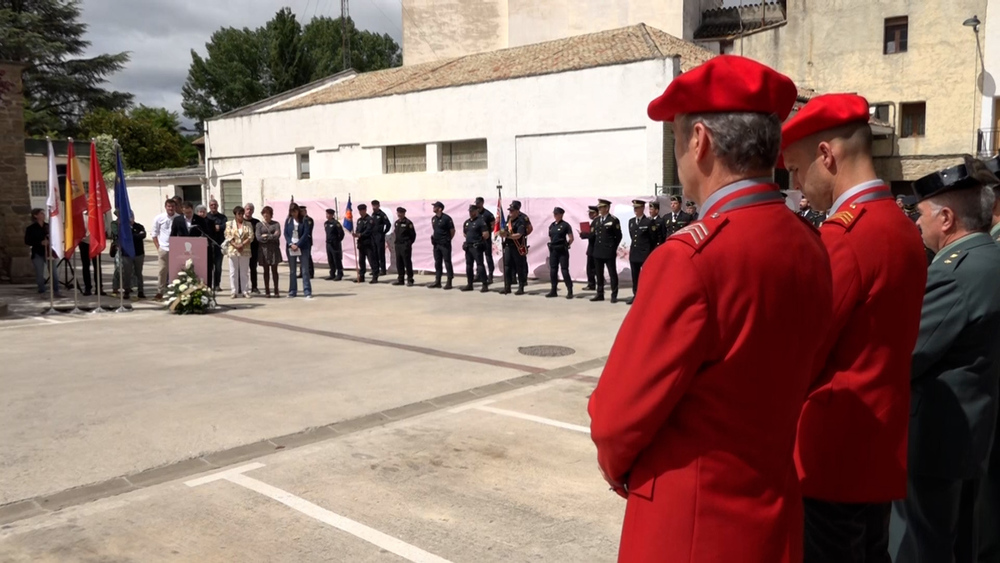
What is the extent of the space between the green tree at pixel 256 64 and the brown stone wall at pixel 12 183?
38.5 meters

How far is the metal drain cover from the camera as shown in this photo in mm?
9281

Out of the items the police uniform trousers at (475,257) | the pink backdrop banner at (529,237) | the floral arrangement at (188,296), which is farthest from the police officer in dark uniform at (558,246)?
the floral arrangement at (188,296)

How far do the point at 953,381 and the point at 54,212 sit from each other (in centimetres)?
1367

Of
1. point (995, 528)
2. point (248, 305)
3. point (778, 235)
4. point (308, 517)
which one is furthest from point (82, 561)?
point (248, 305)

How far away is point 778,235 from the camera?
69.4 inches

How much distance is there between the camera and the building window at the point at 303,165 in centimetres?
2742

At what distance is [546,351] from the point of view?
374 inches

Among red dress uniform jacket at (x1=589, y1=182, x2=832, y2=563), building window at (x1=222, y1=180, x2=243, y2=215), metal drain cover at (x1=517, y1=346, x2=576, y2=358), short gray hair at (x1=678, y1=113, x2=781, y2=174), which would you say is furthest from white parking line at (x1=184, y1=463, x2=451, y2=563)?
building window at (x1=222, y1=180, x2=243, y2=215)

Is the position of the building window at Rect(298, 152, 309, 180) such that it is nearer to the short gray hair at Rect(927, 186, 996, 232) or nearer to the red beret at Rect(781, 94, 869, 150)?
the short gray hair at Rect(927, 186, 996, 232)

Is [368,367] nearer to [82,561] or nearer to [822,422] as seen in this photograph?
[82,561]

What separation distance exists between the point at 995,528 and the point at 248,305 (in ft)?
42.6

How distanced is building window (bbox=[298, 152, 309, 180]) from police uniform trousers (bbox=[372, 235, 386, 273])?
9.58 meters

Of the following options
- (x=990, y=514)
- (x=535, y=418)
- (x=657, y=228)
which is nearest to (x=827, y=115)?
(x=990, y=514)

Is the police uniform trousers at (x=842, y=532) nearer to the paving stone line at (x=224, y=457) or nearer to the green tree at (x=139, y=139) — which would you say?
the paving stone line at (x=224, y=457)
